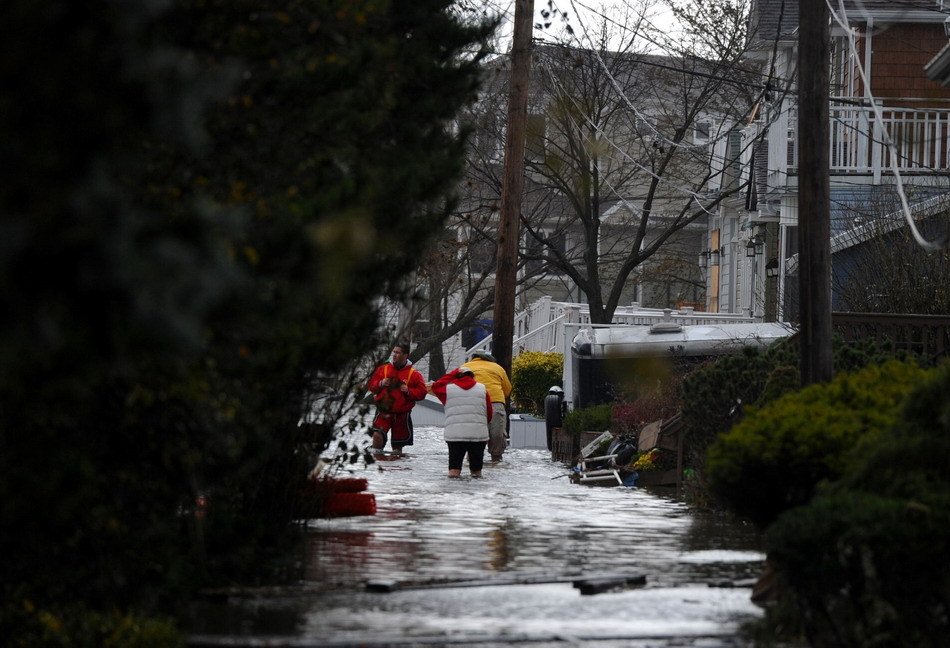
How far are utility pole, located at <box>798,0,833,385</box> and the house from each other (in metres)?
8.26

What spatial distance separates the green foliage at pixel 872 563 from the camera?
18.5 ft

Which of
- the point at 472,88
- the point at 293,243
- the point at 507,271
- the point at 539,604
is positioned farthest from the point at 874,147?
the point at 293,243

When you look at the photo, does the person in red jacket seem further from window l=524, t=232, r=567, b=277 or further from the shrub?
window l=524, t=232, r=567, b=277

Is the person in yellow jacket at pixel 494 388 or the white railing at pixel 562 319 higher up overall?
the white railing at pixel 562 319

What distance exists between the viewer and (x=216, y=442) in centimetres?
584

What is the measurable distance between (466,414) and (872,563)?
12517 mm

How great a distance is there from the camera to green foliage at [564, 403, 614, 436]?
2041cm

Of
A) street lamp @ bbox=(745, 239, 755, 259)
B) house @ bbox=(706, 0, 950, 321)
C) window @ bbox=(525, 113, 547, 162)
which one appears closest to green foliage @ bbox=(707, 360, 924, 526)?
house @ bbox=(706, 0, 950, 321)

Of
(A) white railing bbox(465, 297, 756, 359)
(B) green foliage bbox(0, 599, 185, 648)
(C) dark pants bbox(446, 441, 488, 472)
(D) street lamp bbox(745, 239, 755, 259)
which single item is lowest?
(B) green foliage bbox(0, 599, 185, 648)

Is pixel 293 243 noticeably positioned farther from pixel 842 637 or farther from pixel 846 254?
pixel 846 254

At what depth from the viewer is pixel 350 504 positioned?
39.7 feet

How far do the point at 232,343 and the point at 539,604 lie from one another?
3.50 metres

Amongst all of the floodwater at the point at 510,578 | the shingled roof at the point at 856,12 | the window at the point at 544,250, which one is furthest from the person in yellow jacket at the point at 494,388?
the window at the point at 544,250

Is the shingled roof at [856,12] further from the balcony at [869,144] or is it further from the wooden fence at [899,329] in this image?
the wooden fence at [899,329]
